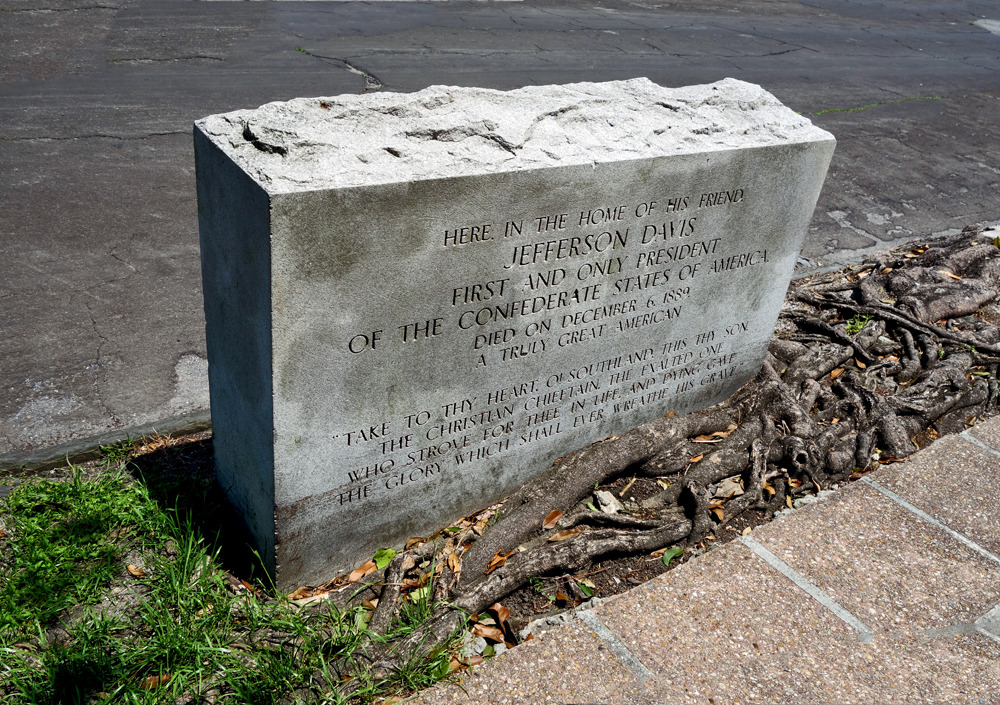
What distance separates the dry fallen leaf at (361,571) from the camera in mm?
3148

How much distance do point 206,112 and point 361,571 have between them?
6.02 m

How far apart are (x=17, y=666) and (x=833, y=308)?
4.92 meters

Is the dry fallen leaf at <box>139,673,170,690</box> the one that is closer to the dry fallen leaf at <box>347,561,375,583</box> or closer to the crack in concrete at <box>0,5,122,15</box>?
the dry fallen leaf at <box>347,561,375,583</box>

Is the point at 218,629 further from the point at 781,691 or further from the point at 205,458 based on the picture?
the point at 781,691

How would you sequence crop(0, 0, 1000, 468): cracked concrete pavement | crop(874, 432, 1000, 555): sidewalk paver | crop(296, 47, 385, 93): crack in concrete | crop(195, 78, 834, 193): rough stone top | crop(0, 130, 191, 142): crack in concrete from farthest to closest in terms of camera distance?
crop(296, 47, 385, 93): crack in concrete < crop(0, 130, 191, 142): crack in concrete < crop(0, 0, 1000, 468): cracked concrete pavement < crop(874, 432, 1000, 555): sidewalk paver < crop(195, 78, 834, 193): rough stone top

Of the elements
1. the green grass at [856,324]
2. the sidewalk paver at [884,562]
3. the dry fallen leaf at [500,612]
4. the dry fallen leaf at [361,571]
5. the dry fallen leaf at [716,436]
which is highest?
the sidewalk paver at [884,562]

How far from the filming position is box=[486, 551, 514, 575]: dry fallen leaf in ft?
10.2

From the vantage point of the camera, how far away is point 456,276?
2732mm

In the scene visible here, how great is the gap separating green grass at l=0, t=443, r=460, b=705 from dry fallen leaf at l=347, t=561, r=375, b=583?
0.93 feet

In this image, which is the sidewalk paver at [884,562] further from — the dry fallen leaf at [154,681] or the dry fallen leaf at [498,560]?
the dry fallen leaf at [154,681]

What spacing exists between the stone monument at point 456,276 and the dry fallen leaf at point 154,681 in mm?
542

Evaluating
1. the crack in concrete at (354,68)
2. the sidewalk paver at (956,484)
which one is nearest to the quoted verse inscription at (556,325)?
the sidewalk paver at (956,484)

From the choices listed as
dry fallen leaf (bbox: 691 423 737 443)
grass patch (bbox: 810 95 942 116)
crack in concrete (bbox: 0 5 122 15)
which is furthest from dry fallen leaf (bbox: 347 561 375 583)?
crack in concrete (bbox: 0 5 122 15)

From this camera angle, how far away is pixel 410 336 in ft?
9.00
